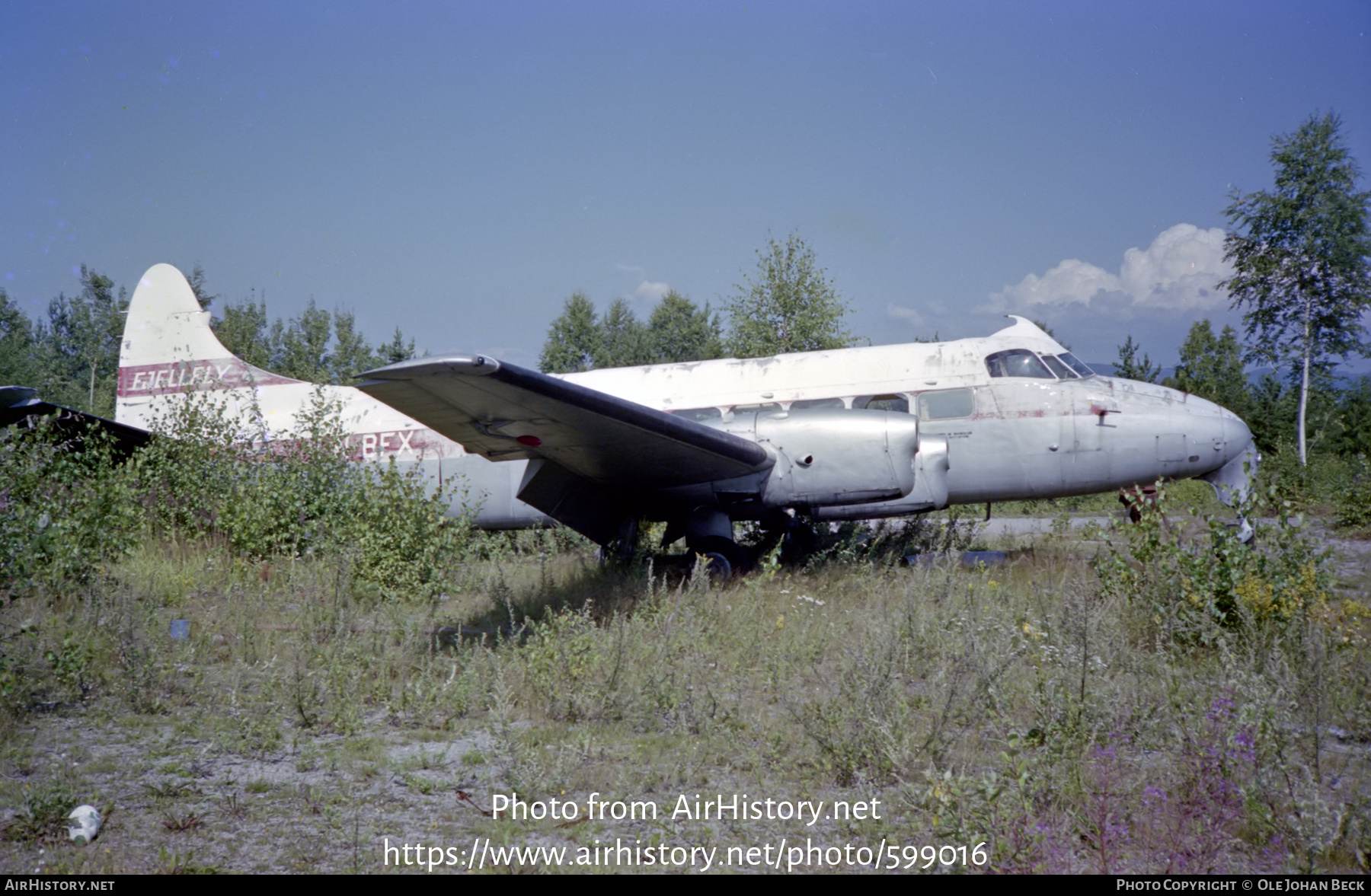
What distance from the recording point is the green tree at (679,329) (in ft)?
195

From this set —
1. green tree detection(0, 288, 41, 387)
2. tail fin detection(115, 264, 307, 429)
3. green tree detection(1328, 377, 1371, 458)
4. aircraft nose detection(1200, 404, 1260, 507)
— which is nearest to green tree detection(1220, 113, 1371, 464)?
green tree detection(1328, 377, 1371, 458)

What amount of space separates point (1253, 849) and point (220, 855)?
4156 mm

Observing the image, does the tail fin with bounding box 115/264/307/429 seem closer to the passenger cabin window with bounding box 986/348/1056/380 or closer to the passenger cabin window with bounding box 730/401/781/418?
the passenger cabin window with bounding box 730/401/781/418

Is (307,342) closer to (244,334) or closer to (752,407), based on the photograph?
(244,334)

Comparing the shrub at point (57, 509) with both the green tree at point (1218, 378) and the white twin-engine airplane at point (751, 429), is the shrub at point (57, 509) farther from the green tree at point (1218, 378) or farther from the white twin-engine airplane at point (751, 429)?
the green tree at point (1218, 378)

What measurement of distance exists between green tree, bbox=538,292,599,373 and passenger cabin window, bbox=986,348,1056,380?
45669mm

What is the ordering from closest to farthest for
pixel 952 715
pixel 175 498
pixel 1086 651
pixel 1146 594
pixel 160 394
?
1. pixel 1086 651
2. pixel 952 715
3. pixel 1146 594
4. pixel 175 498
5. pixel 160 394

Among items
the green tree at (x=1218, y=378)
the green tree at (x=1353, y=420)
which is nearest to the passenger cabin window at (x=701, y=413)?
the green tree at (x=1218, y=378)

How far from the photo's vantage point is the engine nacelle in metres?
7.64

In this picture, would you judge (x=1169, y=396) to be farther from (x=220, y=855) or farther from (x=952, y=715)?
(x=220, y=855)

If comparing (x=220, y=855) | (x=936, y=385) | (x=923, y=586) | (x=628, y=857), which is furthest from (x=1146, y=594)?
(x=220, y=855)

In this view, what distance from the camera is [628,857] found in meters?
3.36

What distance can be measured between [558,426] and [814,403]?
13.5 feet

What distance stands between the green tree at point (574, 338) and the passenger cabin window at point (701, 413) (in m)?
44.7
